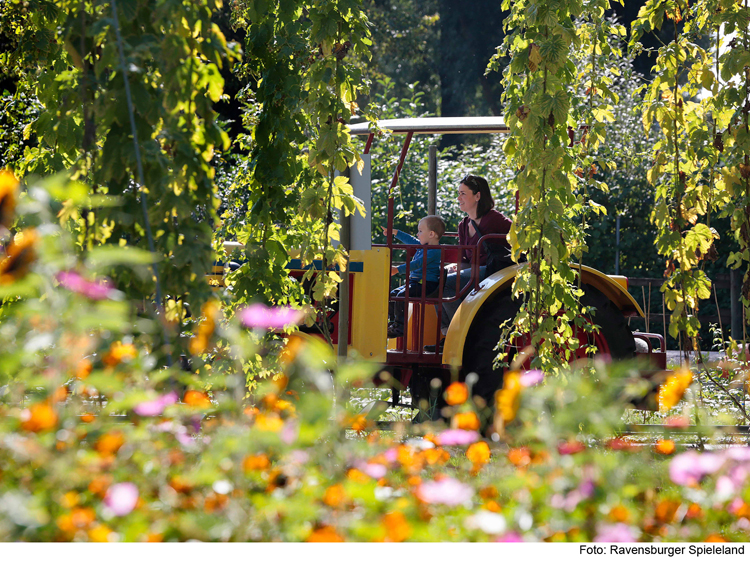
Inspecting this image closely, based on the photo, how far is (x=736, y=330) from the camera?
845 centimetres

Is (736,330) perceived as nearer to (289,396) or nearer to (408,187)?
(408,187)

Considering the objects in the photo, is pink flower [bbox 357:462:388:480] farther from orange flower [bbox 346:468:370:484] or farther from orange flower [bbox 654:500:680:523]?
orange flower [bbox 654:500:680:523]

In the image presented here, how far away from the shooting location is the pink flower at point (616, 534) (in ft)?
4.18

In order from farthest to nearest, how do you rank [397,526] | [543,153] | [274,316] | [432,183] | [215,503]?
[432,183] → [543,153] → [274,316] → [215,503] → [397,526]

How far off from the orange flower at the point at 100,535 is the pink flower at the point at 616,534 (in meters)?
0.85

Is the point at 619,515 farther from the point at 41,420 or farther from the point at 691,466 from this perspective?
the point at 41,420

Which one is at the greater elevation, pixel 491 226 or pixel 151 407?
pixel 491 226

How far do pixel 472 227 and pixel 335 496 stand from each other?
12.3ft

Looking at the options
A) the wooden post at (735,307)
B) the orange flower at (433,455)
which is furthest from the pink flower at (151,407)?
the wooden post at (735,307)

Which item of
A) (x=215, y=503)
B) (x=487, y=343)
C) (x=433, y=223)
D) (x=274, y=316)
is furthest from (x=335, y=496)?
(x=433, y=223)

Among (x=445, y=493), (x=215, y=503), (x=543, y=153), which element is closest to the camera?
(x=445, y=493)

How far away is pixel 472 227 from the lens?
494cm

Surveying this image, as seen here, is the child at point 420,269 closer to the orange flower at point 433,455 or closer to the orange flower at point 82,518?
the orange flower at point 433,455
